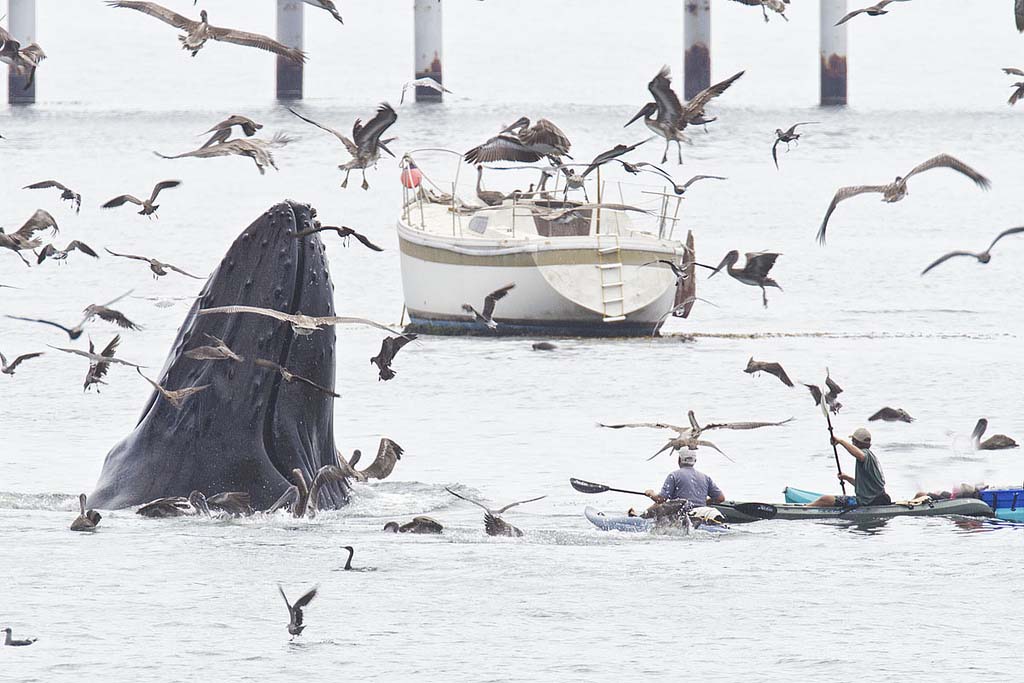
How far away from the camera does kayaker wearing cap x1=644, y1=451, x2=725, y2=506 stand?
83.8 ft

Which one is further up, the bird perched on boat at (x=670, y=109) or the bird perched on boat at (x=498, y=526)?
the bird perched on boat at (x=670, y=109)

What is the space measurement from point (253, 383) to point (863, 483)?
30.3 ft

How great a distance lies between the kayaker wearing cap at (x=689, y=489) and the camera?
25.5 m

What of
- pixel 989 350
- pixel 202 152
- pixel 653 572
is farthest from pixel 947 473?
pixel 989 350

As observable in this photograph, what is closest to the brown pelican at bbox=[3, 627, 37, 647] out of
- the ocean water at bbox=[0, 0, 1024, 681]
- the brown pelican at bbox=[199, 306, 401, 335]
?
the ocean water at bbox=[0, 0, 1024, 681]

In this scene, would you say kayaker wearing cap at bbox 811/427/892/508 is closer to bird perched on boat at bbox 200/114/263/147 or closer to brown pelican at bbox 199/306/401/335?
bird perched on boat at bbox 200/114/263/147

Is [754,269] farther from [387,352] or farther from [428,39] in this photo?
[428,39]

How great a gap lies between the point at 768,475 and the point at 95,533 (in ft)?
36.6

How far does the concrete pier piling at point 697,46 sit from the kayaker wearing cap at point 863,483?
98.7 m

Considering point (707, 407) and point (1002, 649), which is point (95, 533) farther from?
point (707, 407)

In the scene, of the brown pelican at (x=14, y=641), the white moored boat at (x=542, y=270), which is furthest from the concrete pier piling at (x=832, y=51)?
the brown pelican at (x=14, y=641)

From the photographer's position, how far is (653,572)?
23.1 metres

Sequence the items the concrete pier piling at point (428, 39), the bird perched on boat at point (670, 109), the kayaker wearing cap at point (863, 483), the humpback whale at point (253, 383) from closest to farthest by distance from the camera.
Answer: the humpback whale at point (253, 383), the bird perched on boat at point (670, 109), the kayaker wearing cap at point (863, 483), the concrete pier piling at point (428, 39)

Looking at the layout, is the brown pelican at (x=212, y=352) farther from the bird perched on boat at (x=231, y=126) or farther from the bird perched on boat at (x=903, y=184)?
the bird perched on boat at (x=903, y=184)
